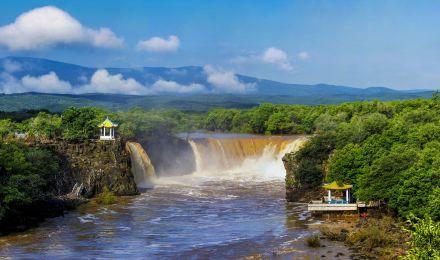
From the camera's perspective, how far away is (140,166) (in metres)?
66.1

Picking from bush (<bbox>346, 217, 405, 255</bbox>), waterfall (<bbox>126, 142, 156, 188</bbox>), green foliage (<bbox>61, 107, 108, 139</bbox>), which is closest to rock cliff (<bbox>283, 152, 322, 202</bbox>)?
bush (<bbox>346, 217, 405, 255</bbox>)

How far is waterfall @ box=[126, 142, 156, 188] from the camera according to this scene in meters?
65.1

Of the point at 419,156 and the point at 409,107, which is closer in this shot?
the point at 419,156

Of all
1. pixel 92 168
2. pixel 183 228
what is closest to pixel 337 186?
pixel 183 228

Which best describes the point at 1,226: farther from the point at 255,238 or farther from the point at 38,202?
the point at 255,238

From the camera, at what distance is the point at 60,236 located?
40688 millimetres

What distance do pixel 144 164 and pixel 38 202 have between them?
2094 centimetres

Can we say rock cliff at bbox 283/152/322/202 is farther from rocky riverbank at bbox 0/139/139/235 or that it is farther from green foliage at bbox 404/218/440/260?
green foliage at bbox 404/218/440/260

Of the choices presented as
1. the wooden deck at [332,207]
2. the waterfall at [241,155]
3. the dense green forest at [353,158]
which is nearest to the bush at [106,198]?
the dense green forest at [353,158]

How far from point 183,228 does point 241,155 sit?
37.7 metres

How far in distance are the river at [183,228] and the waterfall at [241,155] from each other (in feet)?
38.1

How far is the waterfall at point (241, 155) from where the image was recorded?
251ft

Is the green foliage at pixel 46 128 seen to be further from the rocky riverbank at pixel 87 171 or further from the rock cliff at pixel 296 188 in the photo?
the rock cliff at pixel 296 188

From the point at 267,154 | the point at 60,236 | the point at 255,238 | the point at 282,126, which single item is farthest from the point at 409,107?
the point at 60,236
